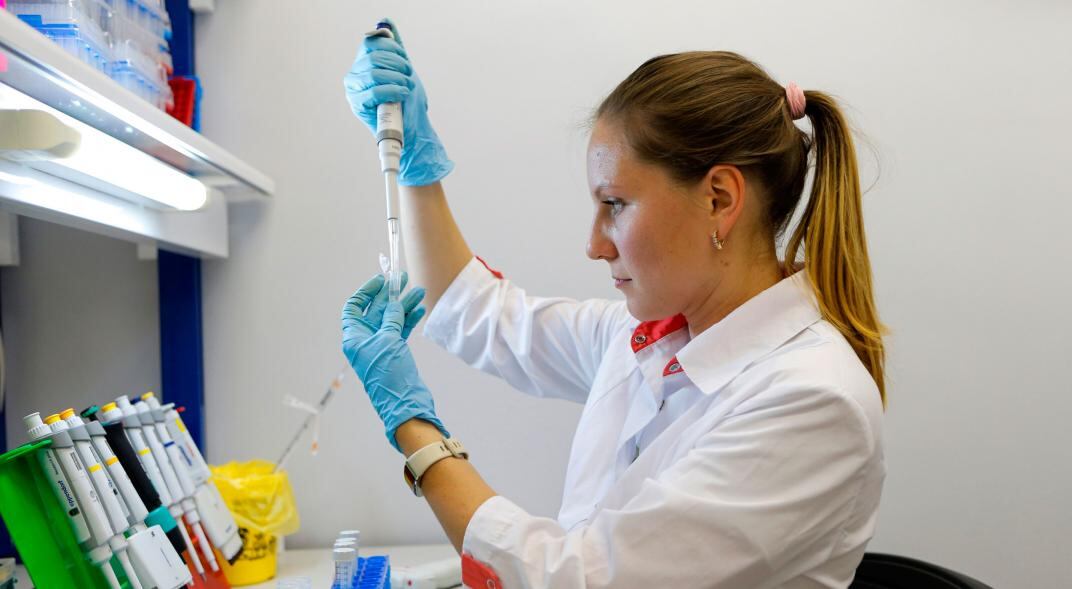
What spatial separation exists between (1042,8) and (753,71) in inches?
46.5

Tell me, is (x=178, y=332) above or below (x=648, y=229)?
below

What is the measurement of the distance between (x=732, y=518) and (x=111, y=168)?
3.21 ft

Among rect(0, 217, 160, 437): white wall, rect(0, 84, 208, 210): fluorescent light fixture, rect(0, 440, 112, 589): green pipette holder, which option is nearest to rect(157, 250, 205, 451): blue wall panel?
rect(0, 217, 160, 437): white wall

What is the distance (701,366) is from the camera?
1.09 m

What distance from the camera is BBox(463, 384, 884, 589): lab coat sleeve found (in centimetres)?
87

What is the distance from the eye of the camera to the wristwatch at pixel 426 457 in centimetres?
100

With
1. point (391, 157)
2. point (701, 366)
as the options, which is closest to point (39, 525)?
point (391, 157)

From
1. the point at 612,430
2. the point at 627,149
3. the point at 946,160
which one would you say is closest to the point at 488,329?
the point at 612,430

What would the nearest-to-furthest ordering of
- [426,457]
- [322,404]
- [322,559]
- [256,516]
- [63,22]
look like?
[426,457] < [63,22] < [256,516] < [322,559] < [322,404]

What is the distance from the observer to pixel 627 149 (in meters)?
1.07

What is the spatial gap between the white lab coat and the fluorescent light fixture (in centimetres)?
72

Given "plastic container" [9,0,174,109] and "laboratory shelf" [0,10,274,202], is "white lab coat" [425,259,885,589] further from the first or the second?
"plastic container" [9,0,174,109]

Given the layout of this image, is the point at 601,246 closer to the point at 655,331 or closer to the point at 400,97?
the point at 655,331

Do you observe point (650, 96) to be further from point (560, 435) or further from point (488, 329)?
point (560, 435)
